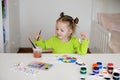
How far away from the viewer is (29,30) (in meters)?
3.38

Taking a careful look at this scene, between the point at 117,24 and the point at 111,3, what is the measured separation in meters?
0.36

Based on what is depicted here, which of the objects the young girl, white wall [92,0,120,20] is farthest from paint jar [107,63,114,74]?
white wall [92,0,120,20]

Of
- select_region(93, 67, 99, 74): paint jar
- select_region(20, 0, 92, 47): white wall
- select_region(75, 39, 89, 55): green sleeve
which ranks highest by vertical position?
select_region(20, 0, 92, 47): white wall

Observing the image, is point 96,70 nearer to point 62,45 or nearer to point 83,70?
point 83,70

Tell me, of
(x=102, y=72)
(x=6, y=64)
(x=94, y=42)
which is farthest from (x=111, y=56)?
(x=94, y=42)

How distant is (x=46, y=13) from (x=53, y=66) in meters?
2.17

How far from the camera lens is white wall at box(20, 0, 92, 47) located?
3.30 metres

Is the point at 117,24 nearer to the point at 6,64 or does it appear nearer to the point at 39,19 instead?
the point at 39,19

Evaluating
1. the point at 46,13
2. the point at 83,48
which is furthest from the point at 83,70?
the point at 46,13

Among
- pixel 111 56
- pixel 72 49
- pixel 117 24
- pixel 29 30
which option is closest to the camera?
pixel 111 56

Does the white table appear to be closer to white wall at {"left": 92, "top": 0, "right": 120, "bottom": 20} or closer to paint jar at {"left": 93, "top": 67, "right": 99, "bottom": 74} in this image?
paint jar at {"left": 93, "top": 67, "right": 99, "bottom": 74}

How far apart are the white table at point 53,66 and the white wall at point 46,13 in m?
1.96

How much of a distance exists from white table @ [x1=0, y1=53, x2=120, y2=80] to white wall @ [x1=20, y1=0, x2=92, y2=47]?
1.96 m

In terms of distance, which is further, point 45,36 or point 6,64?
point 45,36
